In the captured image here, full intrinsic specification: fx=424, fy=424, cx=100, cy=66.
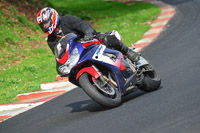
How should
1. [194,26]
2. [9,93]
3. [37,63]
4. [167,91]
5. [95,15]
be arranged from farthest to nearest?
[95,15], [194,26], [37,63], [9,93], [167,91]

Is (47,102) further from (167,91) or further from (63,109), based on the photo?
(167,91)

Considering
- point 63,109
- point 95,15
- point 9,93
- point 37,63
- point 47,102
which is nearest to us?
point 63,109

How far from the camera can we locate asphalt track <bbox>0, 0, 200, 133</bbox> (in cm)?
523

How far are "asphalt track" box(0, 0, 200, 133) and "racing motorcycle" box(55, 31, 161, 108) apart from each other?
274 mm

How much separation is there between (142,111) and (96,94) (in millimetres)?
768

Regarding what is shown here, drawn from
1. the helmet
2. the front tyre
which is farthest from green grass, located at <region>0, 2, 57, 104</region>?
the front tyre

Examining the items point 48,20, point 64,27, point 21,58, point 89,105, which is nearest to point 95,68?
point 64,27

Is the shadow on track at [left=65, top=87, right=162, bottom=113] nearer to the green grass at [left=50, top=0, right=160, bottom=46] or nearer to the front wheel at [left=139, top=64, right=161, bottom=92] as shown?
the front wheel at [left=139, top=64, right=161, bottom=92]

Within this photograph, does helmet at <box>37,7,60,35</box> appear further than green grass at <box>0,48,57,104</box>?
No

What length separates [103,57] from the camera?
6672 millimetres

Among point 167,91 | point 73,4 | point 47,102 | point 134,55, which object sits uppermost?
point 134,55

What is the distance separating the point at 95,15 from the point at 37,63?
9711mm

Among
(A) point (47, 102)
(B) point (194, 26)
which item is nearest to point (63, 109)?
(A) point (47, 102)

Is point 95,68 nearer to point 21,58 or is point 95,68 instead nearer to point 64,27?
point 64,27
